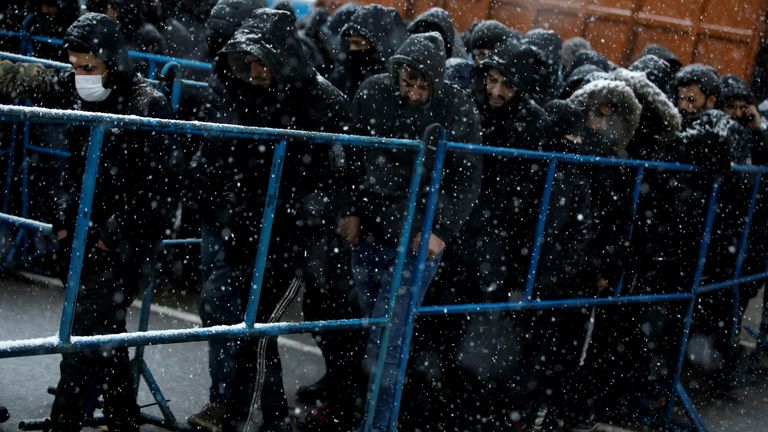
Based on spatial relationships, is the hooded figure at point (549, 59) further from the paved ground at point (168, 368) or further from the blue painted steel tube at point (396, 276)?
the blue painted steel tube at point (396, 276)

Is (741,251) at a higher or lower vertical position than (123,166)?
lower

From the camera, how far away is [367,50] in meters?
5.11

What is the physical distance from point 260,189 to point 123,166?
60 cm

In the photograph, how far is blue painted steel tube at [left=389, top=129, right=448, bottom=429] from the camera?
333 centimetres

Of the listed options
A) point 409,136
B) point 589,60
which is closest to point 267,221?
point 409,136

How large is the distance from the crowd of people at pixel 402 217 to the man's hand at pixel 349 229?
0.01 metres

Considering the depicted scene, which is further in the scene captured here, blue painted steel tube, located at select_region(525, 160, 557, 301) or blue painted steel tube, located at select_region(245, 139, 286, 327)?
blue painted steel tube, located at select_region(525, 160, 557, 301)

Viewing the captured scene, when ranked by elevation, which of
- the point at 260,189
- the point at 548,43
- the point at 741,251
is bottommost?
the point at 741,251

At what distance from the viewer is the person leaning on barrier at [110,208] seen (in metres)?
3.47

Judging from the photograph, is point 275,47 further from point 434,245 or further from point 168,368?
point 168,368

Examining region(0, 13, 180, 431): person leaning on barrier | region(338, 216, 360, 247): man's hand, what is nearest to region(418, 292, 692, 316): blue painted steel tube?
region(338, 216, 360, 247): man's hand

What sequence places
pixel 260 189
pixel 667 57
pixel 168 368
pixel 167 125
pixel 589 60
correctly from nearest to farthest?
Result: pixel 167 125 → pixel 260 189 → pixel 168 368 → pixel 589 60 → pixel 667 57

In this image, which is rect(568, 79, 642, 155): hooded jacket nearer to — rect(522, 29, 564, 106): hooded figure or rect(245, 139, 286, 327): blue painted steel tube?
rect(522, 29, 564, 106): hooded figure

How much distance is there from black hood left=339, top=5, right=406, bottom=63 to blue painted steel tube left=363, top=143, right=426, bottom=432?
1.92m
